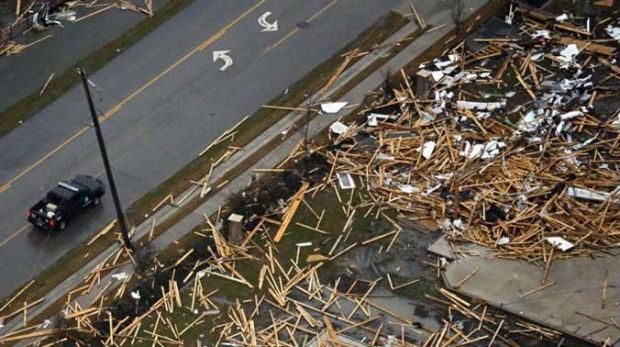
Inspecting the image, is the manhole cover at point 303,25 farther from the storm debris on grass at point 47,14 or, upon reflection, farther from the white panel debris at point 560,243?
the white panel debris at point 560,243

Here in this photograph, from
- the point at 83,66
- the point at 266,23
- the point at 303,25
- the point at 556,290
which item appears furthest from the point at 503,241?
the point at 83,66

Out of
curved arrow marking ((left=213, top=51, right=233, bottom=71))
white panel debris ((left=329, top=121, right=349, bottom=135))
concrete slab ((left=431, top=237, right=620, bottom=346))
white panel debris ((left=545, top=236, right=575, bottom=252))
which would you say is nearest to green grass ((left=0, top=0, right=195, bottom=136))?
curved arrow marking ((left=213, top=51, right=233, bottom=71))

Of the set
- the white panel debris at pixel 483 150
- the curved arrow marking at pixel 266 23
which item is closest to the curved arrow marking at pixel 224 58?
the curved arrow marking at pixel 266 23

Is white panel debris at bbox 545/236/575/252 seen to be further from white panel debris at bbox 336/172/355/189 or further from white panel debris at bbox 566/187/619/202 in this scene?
white panel debris at bbox 336/172/355/189

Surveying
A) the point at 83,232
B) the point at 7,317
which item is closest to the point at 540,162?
the point at 83,232

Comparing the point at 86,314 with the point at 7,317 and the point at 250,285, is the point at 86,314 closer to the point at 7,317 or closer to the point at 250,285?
the point at 7,317

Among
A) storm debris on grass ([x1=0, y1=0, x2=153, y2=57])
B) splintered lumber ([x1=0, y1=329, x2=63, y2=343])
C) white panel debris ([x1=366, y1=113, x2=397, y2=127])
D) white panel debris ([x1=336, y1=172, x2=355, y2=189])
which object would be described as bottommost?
white panel debris ([x1=336, y1=172, x2=355, y2=189])
